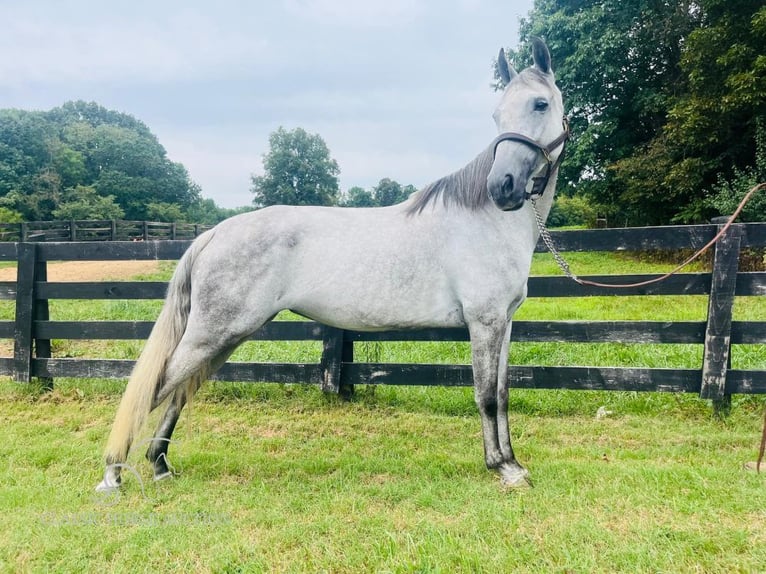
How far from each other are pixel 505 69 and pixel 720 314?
257 cm

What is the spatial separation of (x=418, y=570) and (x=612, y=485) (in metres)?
1.34

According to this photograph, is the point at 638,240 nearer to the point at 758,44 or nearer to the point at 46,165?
the point at 758,44

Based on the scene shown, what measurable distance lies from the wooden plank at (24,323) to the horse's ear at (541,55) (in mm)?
4632

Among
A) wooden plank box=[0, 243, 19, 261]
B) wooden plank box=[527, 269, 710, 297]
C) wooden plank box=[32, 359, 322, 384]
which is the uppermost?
wooden plank box=[0, 243, 19, 261]

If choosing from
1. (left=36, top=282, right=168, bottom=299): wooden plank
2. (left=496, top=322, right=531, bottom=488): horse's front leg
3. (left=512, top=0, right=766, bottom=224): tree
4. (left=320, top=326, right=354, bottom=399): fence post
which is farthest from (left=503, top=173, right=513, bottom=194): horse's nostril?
(left=512, top=0, right=766, bottom=224): tree

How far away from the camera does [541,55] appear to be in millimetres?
2553

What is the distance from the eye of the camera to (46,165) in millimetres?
37562

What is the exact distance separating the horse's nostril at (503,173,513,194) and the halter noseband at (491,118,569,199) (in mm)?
155

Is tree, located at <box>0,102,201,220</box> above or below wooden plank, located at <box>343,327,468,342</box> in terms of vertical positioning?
above

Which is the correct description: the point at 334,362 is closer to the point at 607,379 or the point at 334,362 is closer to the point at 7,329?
the point at 607,379

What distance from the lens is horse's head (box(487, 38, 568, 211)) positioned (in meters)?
2.38

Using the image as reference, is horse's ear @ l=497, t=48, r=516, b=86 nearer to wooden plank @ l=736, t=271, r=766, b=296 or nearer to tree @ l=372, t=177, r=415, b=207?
wooden plank @ l=736, t=271, r=766, b=296

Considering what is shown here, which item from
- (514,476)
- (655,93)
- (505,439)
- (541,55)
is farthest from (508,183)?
(655,93)

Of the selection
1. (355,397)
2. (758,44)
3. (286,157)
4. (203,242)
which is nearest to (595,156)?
(758,44)
